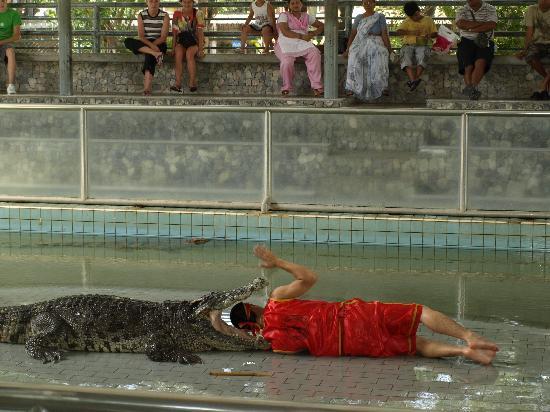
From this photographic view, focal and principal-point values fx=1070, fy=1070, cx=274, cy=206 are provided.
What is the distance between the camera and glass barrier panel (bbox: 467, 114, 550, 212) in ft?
32.1

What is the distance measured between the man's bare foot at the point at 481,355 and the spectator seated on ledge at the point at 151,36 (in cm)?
879

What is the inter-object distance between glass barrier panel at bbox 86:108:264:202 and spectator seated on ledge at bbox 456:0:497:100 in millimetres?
3684

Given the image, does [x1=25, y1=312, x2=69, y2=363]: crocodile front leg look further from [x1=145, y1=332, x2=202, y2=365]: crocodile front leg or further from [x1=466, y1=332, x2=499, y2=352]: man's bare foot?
[x1=466, y1=332, x2=499, y2=352]: man's bare foot

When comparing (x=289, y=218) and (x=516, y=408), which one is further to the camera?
(x=289, y=218)

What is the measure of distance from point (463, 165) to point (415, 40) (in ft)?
13.7

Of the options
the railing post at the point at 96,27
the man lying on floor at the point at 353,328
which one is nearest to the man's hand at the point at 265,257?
the man lying on floor at the point at 353,328

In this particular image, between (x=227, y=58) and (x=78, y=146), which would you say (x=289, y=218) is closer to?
(x=78, y=146)

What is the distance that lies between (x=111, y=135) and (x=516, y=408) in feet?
21.1

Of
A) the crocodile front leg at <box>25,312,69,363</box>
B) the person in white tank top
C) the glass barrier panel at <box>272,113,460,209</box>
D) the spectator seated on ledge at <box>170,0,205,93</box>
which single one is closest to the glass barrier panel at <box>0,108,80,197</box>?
the glass barrier panel at <box>272,113,460,209</box>

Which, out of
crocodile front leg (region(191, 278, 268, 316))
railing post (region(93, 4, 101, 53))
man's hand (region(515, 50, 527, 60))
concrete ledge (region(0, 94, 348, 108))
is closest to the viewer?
crocodile front leg (region(191, 278, 268, 316))

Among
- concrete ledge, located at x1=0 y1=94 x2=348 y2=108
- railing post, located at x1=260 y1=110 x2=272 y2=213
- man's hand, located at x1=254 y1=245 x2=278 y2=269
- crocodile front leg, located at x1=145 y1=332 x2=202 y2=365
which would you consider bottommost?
crocodile front leg, located at x1=145 y1=332 x2=202 y2=365

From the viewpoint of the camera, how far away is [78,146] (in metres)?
10.7

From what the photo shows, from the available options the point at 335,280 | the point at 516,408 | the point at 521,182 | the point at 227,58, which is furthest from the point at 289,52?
the point at 516,408

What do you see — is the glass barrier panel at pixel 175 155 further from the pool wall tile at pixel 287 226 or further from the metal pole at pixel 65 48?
the metal pole at pixel 65 48
